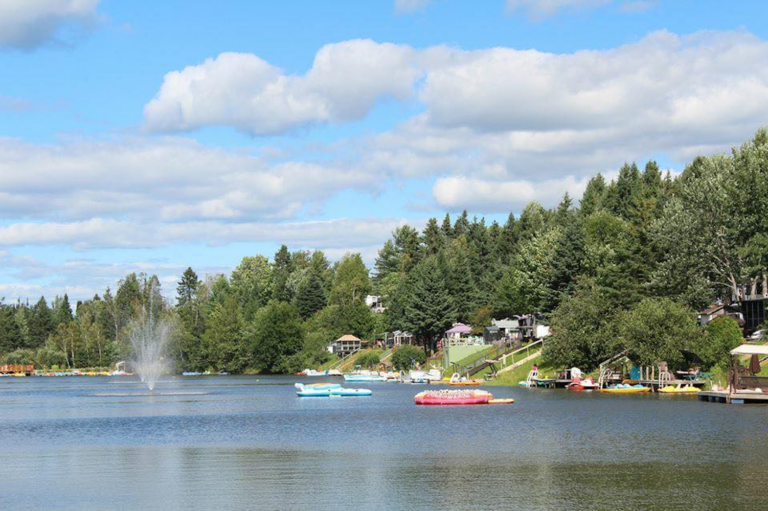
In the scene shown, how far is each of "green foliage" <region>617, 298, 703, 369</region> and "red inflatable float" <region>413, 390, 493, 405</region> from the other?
713 inches

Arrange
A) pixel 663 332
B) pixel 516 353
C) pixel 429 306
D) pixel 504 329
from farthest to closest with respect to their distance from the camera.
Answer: pixel 429 306 < pixel 504 329 < pixel 516 353 < pixel 663 332

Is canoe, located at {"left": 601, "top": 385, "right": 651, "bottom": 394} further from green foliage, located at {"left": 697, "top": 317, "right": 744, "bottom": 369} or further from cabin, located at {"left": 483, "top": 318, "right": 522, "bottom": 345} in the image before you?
cabin, located at {"left": 483, "top": 318, "right": 522, "bottom": 345}

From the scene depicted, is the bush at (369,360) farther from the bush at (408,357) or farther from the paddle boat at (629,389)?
the paddle boat at (629,389)

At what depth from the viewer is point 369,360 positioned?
608 ft

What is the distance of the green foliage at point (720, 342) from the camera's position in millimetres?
96525

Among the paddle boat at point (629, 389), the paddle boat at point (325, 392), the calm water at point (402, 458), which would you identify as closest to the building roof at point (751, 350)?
the calm water at point (402, 458)

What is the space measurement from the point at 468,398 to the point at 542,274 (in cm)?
5123

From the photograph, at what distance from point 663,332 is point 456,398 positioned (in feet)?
75.5

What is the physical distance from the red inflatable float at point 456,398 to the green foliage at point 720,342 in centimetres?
2294

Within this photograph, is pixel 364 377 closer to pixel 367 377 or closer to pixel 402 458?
pixel 367 377

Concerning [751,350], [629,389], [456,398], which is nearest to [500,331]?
[629,389]

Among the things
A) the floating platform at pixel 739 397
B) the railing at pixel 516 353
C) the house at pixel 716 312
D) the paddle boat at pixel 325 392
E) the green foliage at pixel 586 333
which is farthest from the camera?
the railing at pixel 516 353

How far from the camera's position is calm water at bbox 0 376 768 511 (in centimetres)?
3684

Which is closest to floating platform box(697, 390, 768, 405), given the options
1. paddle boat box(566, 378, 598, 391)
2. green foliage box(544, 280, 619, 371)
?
paddle boat box(566, 378, 598, 391)
